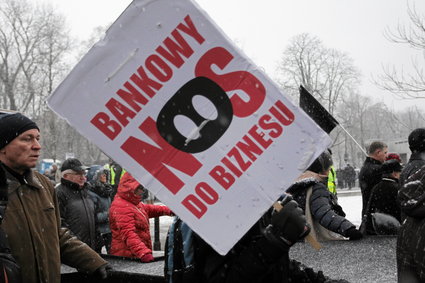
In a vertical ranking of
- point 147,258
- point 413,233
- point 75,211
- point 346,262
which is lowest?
point 346,262

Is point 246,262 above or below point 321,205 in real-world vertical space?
above

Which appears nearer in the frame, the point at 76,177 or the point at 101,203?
the point at 76,177

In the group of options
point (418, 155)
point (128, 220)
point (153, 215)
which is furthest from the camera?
point (153, 215)

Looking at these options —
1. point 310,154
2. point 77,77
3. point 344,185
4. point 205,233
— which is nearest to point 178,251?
point 205,233

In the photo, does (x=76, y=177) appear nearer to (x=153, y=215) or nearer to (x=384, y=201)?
(x=153, y=215)

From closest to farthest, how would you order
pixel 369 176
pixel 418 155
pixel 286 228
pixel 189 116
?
pixel 286 228, pixel 189 116, pixel 418 155, pixel 369 176

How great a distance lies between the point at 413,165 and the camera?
4.89m

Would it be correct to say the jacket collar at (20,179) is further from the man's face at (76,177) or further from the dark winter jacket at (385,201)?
the dark winter jacket at (385,201)

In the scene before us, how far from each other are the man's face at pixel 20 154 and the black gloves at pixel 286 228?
5.18 feet

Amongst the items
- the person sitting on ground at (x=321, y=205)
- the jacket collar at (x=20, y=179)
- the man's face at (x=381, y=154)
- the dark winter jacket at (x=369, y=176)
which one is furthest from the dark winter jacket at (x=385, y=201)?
the jacket collar at (x=20, y=179)

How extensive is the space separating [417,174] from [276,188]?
5.44 ft

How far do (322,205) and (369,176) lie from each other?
6.47 ft

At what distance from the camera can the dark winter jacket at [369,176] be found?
20.8ft

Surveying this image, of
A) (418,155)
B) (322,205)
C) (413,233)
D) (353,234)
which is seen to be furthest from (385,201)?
(413,233)
